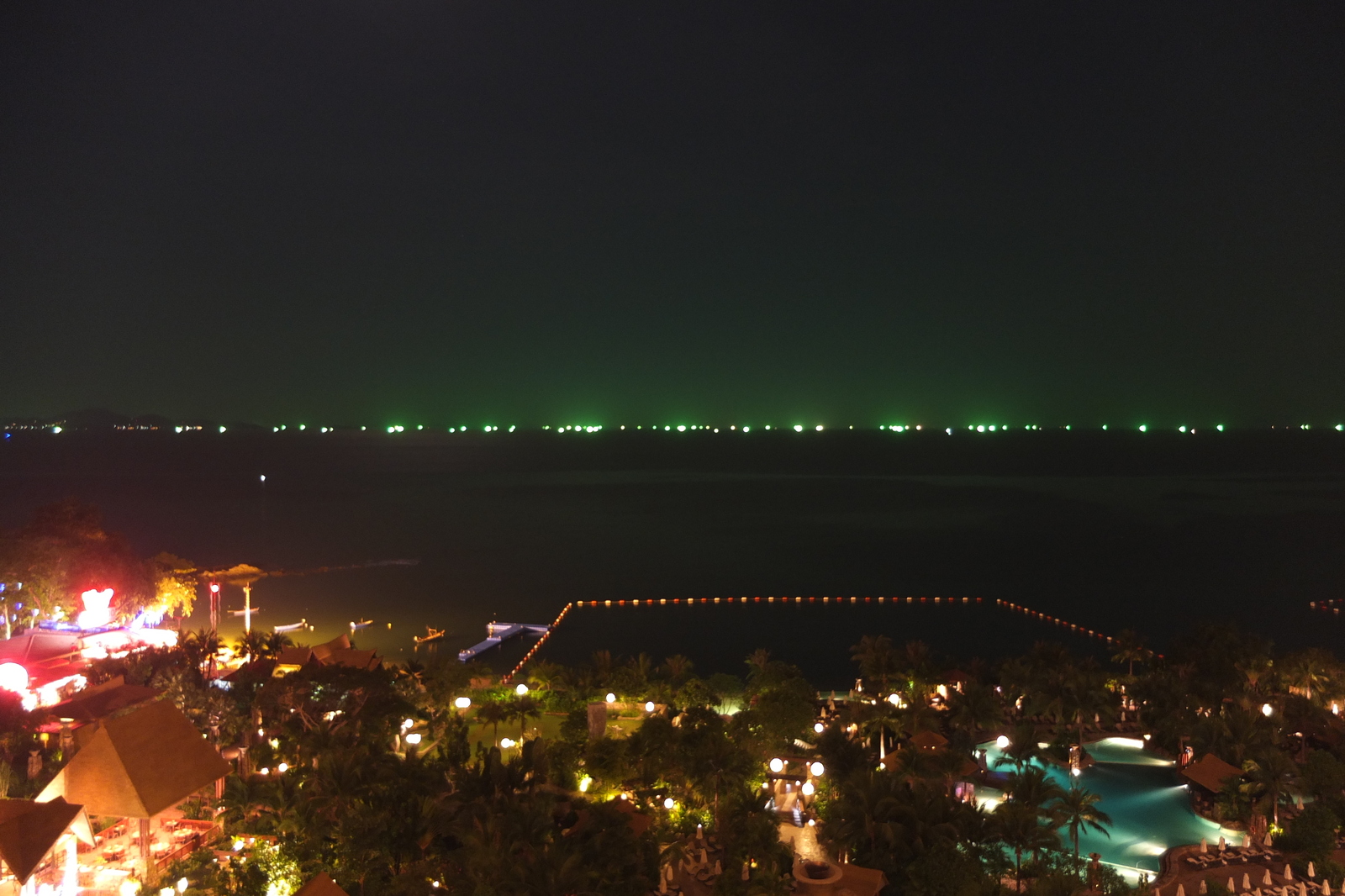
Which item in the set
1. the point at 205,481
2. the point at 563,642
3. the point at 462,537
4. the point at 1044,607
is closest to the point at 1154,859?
the point at 563,642

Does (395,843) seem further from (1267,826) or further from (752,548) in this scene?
(752,548)

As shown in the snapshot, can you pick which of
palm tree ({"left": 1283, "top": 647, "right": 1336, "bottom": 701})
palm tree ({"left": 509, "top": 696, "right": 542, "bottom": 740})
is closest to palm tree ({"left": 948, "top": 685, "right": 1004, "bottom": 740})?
palm tree ({"left": 1283, "top": 647, "right": 1336, "bottom": 701})

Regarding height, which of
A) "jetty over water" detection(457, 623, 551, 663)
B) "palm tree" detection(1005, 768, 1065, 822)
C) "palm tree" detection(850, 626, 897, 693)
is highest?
"palm tree" detection(1005, 768, 1065, 822)

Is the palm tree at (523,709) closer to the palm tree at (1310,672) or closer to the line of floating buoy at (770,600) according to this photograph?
the palm tree at (1310,672)

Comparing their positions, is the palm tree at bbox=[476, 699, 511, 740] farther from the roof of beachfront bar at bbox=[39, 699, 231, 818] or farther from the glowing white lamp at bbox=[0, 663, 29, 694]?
the glowing white lamp at bbox=[0, 663, 29, 694]

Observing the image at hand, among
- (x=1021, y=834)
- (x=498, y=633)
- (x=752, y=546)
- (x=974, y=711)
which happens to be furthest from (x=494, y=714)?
(x=752, y=546)

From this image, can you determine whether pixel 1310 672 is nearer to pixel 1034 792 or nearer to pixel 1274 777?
pixel 1274 777

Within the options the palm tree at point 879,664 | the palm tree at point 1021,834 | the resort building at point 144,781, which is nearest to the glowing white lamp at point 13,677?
the resort building at point 144,781
